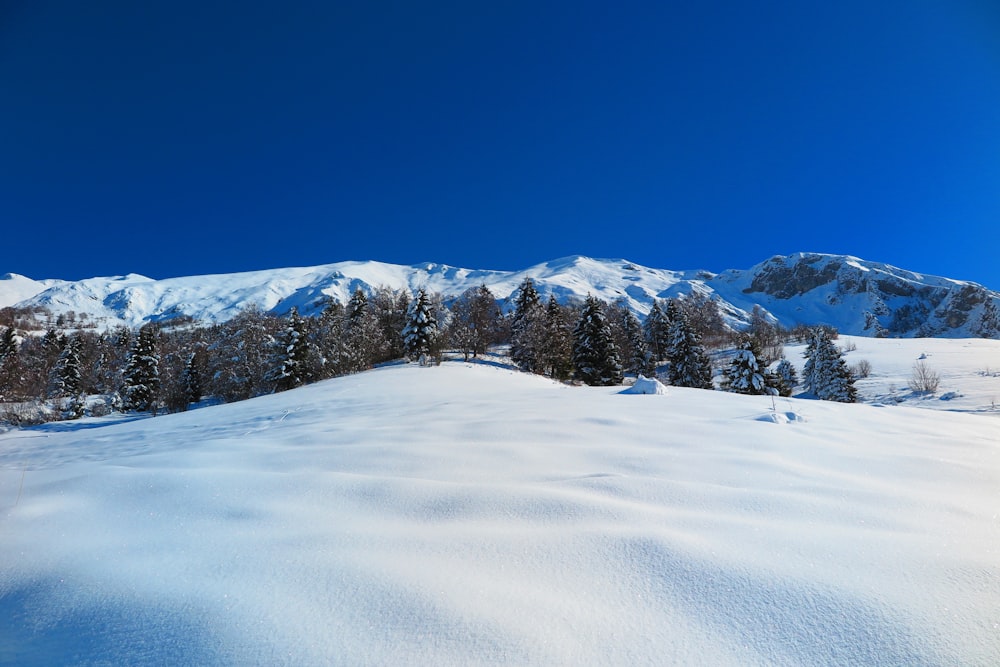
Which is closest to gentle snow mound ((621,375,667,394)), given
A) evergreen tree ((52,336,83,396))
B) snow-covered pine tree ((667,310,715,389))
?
snow-covered pine tree ((667,310,715,389))

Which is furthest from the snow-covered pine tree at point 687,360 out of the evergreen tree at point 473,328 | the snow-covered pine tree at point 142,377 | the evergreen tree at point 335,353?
the snow-covered pine tree at point 142,377

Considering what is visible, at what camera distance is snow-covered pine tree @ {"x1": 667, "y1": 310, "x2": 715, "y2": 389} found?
115ft

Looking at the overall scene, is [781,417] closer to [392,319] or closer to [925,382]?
[925,382]

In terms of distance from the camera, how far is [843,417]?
4.79 metres

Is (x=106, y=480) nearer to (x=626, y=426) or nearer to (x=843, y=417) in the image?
(x=626, y=426)

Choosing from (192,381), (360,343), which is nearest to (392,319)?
(360,343)

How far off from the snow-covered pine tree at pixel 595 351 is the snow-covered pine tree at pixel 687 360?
720 centimetres

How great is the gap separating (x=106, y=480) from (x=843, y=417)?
722 centimetres

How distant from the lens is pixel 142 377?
36.3 m

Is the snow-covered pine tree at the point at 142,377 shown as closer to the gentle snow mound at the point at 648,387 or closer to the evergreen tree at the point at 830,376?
the gentle snow mound at the point at 648,387

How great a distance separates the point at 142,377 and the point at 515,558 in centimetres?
4783

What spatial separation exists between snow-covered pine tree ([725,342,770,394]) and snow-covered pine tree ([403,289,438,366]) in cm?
2216

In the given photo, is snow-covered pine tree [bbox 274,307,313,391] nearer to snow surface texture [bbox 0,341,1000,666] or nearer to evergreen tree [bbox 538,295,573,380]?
evergreen tree [bbox 538,295,573,380]

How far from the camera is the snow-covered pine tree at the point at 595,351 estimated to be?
30.7 metres
